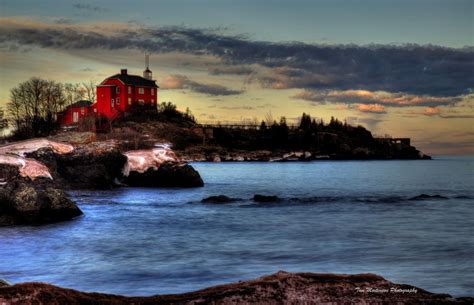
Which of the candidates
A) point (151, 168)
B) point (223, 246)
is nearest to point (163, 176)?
point (151, 168)

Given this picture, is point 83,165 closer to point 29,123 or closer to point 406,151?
point 29,123

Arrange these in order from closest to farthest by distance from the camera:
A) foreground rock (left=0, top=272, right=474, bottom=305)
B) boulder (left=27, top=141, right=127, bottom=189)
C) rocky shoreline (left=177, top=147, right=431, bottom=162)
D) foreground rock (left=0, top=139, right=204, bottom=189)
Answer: foreground rock (left=0, top=272, right=474, bottom=305) < foreground rock (left=0, top=139, right=204, bottom=189) < boulder (left=27, top=141, right=127, bottom=189) < rocky shoreline (left=177, top=147, right=431, bottom=162)

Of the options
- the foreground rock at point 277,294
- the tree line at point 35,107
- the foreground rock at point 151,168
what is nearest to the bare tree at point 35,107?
the tree line at point 35,107

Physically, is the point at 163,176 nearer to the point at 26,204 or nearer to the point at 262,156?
the point at 26,204

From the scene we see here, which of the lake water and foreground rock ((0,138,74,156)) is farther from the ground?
foreground rock ((0,138,74,156))

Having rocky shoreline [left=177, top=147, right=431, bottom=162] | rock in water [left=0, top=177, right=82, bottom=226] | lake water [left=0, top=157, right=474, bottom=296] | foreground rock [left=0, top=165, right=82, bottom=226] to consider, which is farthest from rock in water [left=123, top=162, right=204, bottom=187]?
rocky shoreline [left=177, top=147, right=431, bottom=162]

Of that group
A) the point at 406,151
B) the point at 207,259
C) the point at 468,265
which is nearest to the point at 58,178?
the point at 207,259

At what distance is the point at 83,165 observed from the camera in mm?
31188

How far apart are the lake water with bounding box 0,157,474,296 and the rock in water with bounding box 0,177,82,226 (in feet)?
1.97

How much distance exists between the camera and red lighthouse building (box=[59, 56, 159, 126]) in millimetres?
99062

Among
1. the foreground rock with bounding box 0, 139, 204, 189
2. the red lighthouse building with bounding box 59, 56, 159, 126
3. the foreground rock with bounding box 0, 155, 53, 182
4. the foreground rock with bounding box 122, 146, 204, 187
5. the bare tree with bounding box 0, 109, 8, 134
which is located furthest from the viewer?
the red lighthouse building with bounding box 59, 56, 159, 126

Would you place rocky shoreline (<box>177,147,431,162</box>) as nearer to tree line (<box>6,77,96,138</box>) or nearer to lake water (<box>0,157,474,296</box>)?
tree line (<box>6,77,96,138</box>)

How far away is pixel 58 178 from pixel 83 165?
2.15 metres

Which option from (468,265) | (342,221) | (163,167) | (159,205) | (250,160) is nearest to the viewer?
(468,265)
